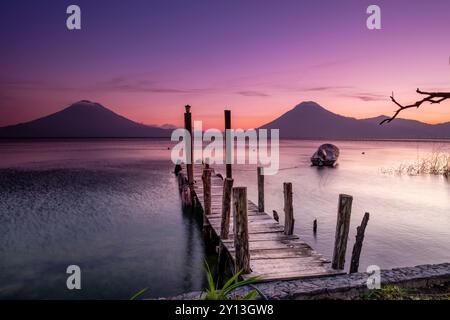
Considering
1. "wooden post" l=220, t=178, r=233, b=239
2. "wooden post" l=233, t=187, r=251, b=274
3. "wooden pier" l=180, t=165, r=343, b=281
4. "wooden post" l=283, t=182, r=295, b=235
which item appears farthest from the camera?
"wooden post" l=283, t=182, r=295, b=235

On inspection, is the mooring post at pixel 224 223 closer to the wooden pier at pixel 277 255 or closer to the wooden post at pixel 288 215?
the wooden pier at pixel 277 255

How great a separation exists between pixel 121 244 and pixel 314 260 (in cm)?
774

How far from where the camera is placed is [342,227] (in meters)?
6.53

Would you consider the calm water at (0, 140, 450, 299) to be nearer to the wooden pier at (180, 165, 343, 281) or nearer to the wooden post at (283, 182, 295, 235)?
the wooden pier at (180, 165, 343, 281)

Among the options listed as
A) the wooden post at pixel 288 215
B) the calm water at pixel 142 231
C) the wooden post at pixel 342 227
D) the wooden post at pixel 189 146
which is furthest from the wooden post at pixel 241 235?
the wooden post at pixel 189 146

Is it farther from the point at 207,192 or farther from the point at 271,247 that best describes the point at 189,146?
the point at 271,247

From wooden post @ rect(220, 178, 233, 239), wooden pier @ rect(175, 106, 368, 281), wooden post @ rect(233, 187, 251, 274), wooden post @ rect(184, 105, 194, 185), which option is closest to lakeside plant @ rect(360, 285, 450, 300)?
A: wooden pier @ rect(175, 106, 368, 281)

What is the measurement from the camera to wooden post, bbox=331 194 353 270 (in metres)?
6.43

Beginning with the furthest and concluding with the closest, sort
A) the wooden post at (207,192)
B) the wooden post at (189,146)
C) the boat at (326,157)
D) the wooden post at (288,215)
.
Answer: the boat at (326,157), the wooden post at (189,146), the wooden post at (207,192), the wooden post at (288,215)

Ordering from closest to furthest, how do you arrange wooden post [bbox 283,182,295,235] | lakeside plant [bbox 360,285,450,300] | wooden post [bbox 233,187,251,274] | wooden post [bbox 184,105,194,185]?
lakeside plant [bbox 360,285,450,300]
wooden post [bbox 233,187,251,274]
wooden post [bbox 283,182,295,235]
wooden post [bbox 184,105,194,185]

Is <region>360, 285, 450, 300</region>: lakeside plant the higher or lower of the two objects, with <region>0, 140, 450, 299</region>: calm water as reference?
higher

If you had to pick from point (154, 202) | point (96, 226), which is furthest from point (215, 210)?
point (154, 202)

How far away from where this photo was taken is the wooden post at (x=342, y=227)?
21.1 ft

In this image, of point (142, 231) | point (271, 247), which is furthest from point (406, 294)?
point (142, 231)
